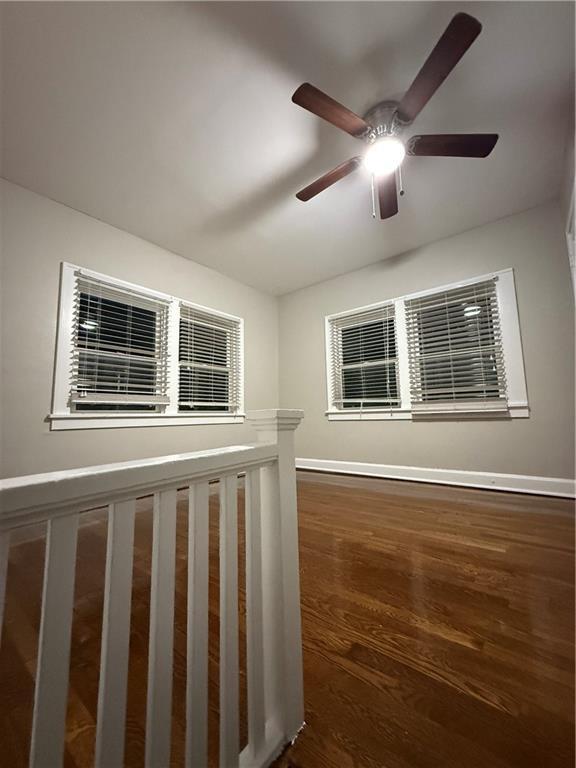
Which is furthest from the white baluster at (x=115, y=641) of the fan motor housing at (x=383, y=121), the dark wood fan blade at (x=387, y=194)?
the dark wood fan blade at (x=387, y=194)

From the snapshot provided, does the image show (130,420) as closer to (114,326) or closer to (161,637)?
(114,326)

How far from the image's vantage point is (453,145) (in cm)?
186

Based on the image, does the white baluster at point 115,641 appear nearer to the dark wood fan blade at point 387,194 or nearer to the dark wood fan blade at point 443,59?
the dark wood fan blade at point 443,59

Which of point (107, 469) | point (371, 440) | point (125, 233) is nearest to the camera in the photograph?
point (107, 469)

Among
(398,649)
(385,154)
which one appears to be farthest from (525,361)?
(398,649)

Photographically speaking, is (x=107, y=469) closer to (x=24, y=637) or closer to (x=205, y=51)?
(x=24, y=637)

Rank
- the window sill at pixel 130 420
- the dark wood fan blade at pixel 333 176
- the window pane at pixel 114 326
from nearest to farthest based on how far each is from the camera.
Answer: the dark wood fan blade at pixel 333 176 → the window sill at pixel 130 420 → the window pane at pixel 114 326

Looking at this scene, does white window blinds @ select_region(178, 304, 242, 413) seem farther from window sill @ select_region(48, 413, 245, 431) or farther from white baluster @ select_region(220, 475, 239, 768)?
white baluster @ select_region(220, 475, 239, 768)

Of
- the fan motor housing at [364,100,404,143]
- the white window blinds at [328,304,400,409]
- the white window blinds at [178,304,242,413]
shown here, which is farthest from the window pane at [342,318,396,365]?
the fan motor housing at [364,100,404,143]

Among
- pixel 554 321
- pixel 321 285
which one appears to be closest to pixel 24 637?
pixel 554 321

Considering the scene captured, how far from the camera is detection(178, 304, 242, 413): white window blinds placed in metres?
3.56

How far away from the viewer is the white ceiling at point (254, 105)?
1525 mm

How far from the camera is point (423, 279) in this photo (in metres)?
3.47

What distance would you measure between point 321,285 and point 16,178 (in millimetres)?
3209
